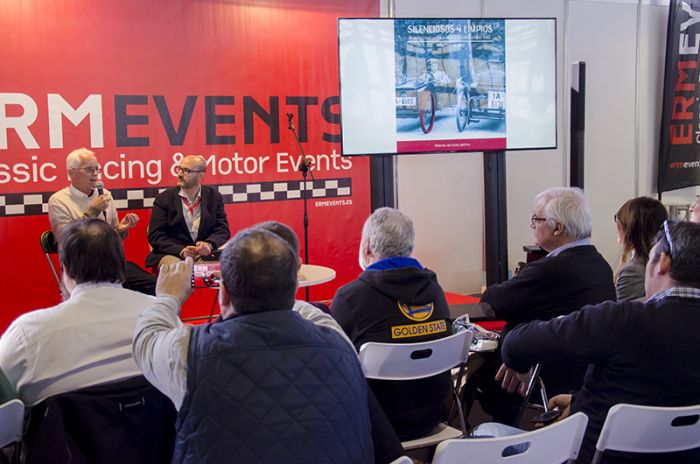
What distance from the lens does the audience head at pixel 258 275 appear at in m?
1.63

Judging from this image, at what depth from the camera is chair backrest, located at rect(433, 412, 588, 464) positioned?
1702 millimetres

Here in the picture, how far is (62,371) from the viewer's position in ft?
6.38

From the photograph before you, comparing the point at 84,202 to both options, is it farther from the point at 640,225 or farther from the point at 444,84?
the point at 640,225

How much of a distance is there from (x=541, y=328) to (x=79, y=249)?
1.30 meters

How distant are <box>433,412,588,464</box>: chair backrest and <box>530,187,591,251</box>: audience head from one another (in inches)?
48.8

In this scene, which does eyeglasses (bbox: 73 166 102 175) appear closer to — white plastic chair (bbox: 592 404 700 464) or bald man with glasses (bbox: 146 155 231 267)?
bald man with glasses (bbox: 146 155 231 267)

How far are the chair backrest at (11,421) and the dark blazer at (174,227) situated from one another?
10.6ft

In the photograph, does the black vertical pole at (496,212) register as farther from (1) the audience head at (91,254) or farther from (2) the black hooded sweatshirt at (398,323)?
(1) the audience head at (91,254)

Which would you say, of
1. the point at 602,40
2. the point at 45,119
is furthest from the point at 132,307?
the point at 602,40

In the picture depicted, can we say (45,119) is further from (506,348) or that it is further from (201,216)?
(506,348)

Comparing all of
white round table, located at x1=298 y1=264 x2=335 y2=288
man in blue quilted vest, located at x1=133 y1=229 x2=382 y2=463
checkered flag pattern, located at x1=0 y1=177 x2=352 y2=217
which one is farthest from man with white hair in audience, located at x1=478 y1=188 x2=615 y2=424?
checkered flag pattern, located at x1=0 y1=177 x2=352 y2=217

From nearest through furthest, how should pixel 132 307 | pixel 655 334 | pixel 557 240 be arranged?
pixel 655 334 → pixel 132 307 → pixel 557 240


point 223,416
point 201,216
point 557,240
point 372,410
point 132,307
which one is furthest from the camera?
point 201,216

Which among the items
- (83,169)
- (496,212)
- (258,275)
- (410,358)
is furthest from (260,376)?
(496,212)
